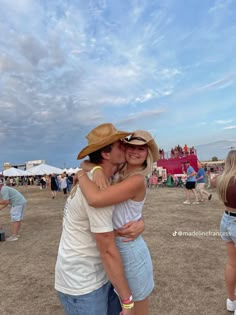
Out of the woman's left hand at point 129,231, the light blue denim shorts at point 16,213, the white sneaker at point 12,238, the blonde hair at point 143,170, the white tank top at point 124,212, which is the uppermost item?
the blonde hair at point 143,170

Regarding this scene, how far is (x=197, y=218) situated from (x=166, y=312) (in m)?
5.07

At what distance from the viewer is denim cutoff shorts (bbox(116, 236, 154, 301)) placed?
1.62m

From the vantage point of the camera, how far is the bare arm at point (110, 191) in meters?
1.42

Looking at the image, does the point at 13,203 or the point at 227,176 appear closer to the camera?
the point at 227,176

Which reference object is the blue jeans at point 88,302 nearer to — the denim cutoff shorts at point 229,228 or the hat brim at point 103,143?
the hat brim at point 103,143

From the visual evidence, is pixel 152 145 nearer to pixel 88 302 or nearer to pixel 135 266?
pixel 135 266

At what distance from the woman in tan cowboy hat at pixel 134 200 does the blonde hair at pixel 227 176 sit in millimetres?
1403

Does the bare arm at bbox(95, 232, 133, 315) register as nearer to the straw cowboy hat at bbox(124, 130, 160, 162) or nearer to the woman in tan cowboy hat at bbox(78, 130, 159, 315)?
the woman in tan cowboy hat at bbox(78, 130, 159, 315)

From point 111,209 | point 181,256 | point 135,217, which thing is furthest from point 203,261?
point 111,209

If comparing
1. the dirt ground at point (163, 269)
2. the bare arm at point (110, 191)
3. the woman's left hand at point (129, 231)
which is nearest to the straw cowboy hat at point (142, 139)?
the bare arm at point (110, 191)

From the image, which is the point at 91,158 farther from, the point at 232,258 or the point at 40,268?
the point at 40,268

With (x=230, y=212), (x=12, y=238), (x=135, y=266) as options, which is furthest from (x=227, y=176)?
(x=12, y=238)

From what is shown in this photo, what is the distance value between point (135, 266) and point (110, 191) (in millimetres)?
517

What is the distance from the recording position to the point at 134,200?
1640 mm
